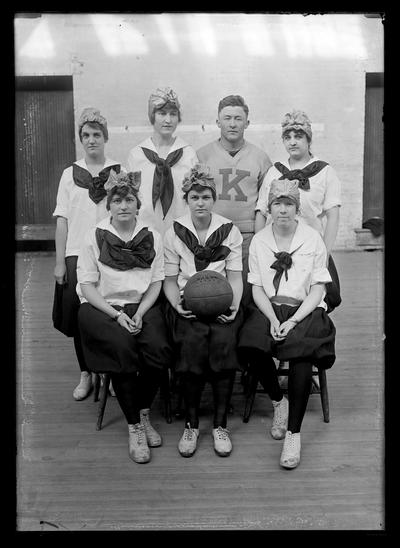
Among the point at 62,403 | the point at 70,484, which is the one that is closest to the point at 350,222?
the point at 62,403

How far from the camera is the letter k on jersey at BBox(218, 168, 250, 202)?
5.50 m

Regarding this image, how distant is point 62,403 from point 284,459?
1901 mm

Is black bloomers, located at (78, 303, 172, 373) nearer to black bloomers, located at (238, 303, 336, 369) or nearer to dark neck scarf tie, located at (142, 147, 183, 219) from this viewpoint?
Answer: black bloomers, located at (238, 303, 336, 369)

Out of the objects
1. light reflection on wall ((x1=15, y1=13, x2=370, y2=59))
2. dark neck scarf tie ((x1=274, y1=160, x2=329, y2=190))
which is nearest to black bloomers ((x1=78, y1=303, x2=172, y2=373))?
dark neck scarf tie ((x1=274, y1=160, x2=329, y2=190))

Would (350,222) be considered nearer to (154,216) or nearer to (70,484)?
(154,216)

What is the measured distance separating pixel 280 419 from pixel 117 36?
9.37 ft

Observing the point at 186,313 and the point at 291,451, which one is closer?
the point at 291,451

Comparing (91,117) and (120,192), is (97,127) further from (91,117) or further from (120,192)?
(120,192)

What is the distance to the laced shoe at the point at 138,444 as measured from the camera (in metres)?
4.75

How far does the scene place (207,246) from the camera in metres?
5.11

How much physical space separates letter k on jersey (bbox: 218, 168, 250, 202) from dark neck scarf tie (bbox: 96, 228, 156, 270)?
0.81 m

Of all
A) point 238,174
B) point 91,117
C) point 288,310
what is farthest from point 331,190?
point 91,117

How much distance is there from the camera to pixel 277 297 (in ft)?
16.6

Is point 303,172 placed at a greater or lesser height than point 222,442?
greater
